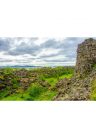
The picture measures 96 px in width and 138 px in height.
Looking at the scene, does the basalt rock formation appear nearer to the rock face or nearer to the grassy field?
the rock face

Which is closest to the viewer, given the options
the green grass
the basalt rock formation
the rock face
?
the green grass

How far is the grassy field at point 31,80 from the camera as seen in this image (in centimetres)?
1059

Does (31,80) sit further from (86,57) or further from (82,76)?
(86,57)

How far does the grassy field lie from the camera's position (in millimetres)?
10586

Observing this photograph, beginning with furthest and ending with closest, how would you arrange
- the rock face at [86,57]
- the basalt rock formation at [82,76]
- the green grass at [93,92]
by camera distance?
the rock face at [86,57]
the basalt rock formation at [82,76]
the green grass at [93,92]

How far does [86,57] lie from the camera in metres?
10.9

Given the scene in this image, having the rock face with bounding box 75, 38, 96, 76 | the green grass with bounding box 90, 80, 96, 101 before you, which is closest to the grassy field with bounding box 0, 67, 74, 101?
the rock face with bounding box 75, 38, 96, 76

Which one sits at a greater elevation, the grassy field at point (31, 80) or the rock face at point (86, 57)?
the rock face at point (86, 57)

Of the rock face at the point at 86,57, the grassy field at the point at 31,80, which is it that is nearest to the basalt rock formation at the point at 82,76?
the rock face at the point at 86,57

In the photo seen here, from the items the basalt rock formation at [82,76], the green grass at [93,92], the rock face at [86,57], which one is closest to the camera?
the green grass at [93,92]

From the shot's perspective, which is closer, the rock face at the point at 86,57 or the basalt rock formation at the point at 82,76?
the basalt rock formation at the point at 82,76

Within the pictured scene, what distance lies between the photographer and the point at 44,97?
1061 centimetres

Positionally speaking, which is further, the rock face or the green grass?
the rock face

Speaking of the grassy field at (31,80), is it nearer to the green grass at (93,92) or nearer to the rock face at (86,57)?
the rock face at (86,57)
